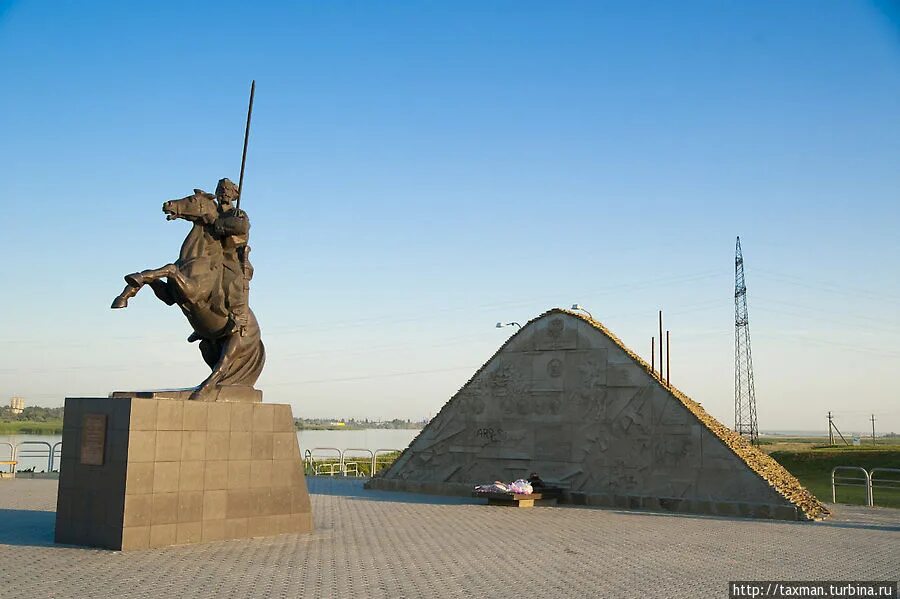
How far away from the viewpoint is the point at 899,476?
101 ft

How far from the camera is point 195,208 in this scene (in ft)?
34.0

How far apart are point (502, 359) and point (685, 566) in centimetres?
952

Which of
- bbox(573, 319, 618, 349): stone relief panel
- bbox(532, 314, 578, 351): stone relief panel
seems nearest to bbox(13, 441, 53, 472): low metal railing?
bbox(532, 314, 578, 351): stone relief panel

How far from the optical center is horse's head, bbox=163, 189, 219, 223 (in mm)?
10234

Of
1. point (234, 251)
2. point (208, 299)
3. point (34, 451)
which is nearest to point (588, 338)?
point (234, 251)

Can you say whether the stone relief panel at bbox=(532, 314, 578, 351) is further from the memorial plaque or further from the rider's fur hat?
the memorial plaque

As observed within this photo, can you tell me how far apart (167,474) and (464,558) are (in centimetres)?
357

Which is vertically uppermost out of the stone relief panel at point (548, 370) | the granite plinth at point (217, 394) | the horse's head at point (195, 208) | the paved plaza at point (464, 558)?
the horse's head at point (195, 208)

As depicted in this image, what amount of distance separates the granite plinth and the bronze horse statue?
3 cm

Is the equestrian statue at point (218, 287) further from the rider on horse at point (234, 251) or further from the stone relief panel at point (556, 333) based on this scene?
the stone relief panel at point (556, 333)

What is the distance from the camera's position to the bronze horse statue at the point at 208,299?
33.0 feet

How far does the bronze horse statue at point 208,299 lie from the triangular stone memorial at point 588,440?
25.5 ft

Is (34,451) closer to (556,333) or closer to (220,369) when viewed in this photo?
(220,369)

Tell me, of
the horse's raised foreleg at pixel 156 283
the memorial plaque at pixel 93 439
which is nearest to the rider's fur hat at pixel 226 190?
the horse's raised foreleg at pixel 156 283
